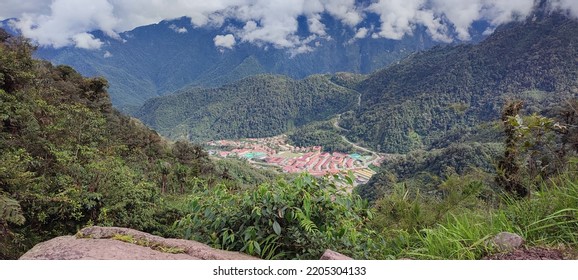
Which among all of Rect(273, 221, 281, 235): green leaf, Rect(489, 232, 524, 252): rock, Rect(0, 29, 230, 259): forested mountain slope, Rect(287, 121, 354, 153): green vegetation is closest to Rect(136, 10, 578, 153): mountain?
Rect(287, 121, 354, 153): green vegetation

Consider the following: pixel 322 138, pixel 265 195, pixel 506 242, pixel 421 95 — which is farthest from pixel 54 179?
pixel 421 95

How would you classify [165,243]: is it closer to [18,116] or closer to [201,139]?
[18,116]

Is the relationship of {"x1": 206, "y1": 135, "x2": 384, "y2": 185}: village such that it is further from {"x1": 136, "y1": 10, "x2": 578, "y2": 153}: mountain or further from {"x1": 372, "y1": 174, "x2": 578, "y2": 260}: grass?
{"x1": 372, "y1": 174, "x2": 578, "y2": 260}: grass

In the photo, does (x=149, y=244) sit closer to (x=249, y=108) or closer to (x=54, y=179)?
(x=54, y=179)

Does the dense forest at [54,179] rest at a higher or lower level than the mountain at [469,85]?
lower

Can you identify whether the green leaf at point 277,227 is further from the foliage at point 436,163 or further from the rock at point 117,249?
the foliage at point 436,163

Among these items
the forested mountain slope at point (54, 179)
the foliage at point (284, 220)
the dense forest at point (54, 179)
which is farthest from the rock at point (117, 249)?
the dense forest at point (54, 179)
